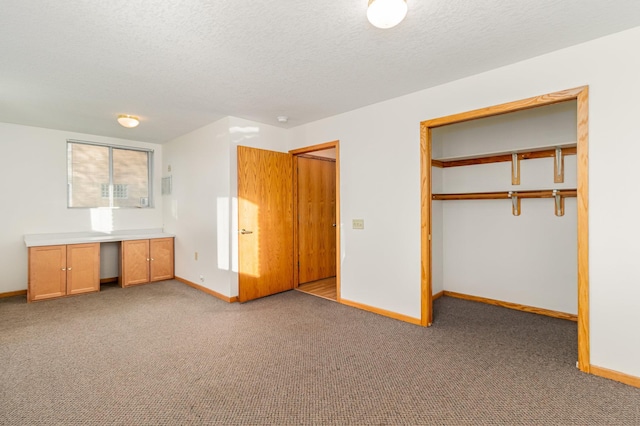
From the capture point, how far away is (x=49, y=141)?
15.2 ft

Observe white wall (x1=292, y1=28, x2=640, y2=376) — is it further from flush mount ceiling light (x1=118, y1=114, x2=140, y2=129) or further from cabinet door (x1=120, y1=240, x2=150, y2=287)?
cabinet door (x1=120, y1=240, x2=150, y2=287)

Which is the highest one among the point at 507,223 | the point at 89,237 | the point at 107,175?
the point at 107,175

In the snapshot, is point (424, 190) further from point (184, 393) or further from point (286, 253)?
point (184, 393)

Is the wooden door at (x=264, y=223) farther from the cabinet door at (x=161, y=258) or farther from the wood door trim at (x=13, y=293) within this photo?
the wood door trim at (x=13, y=293)

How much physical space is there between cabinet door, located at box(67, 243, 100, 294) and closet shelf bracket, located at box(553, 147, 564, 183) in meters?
6.25

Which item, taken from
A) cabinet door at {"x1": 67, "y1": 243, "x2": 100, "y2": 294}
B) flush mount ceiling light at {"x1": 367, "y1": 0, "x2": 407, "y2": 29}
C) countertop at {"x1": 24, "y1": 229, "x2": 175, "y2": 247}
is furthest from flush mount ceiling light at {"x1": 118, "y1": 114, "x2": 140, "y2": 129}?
flush mount ceiling light at {"x1": 367, "y1": 0, "x2": 407, "y2": 29}

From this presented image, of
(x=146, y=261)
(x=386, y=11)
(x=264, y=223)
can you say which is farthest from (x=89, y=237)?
(x=386, y=11)

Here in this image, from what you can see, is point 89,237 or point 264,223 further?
point 89,237

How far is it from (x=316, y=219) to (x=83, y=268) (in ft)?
11.8

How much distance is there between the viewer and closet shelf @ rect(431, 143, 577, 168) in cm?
337

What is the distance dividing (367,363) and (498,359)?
1104 millimetres

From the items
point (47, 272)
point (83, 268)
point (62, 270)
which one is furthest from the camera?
point (83, 268)

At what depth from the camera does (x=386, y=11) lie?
1.72 metres

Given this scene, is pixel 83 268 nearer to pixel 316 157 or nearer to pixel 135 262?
pixel 135 262
